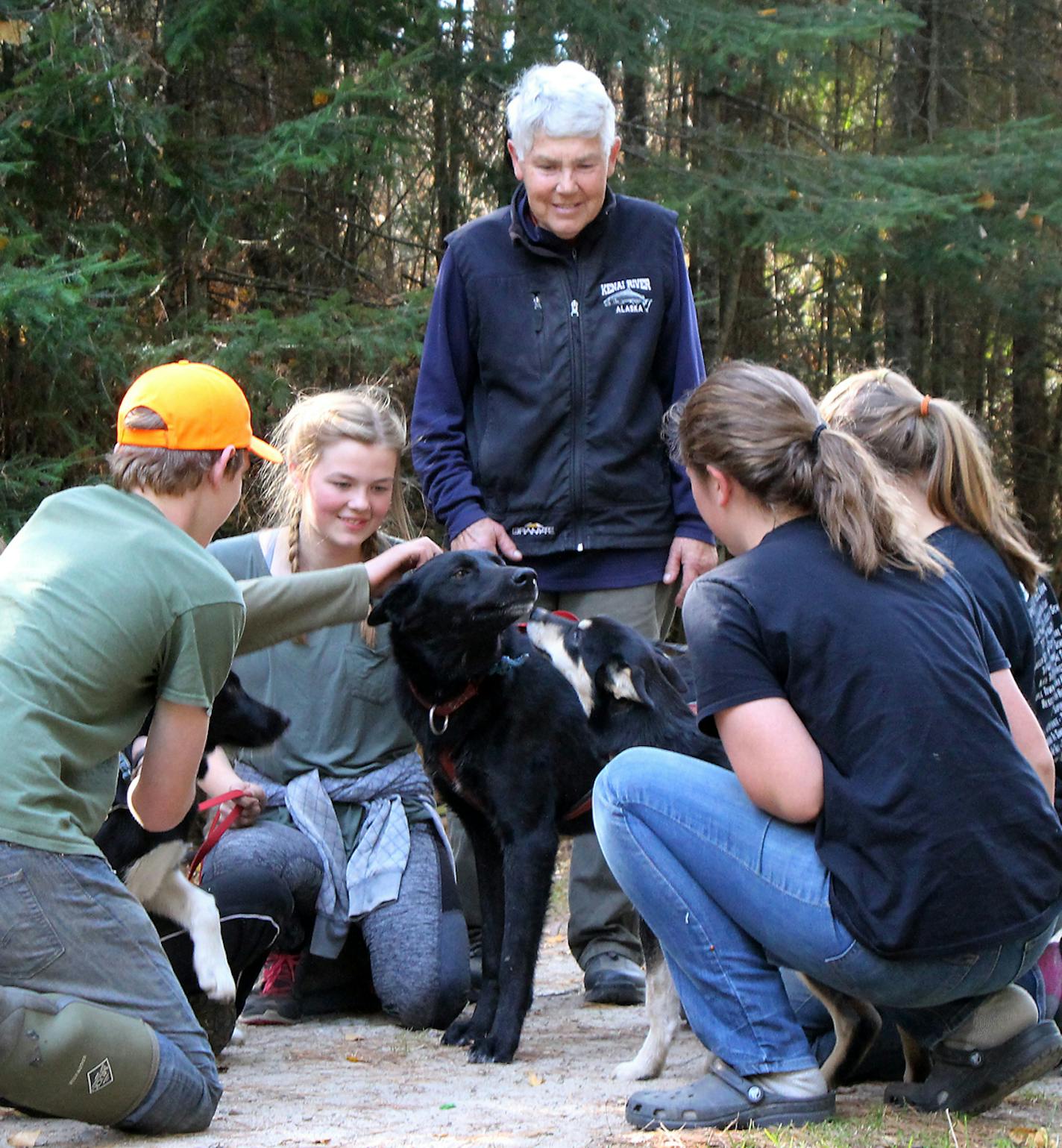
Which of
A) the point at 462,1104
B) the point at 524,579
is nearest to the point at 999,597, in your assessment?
the point at 524,579

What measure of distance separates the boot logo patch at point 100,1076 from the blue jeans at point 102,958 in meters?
0.11

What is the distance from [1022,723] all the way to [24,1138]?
227cm

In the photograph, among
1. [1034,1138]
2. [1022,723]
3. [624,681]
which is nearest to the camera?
[1034,1138]

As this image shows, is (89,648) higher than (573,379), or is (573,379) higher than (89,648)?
(573,379)

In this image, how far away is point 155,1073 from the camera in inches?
106

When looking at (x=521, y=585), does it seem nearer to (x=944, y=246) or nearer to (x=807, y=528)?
(x=807, y=528)

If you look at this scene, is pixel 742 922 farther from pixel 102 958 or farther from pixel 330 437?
pixel 330 437

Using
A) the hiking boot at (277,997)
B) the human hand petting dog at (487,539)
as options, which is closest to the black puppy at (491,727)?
the human hand petting dog at (487,539)

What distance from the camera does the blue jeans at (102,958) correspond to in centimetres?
265

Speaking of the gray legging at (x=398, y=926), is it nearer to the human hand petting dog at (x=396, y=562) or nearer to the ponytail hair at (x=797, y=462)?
the human hand petting dog at (x=396, y=562)

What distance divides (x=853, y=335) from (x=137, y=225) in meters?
6.26

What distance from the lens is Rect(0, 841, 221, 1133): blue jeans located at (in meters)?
2.65

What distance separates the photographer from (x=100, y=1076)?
261 centimetres

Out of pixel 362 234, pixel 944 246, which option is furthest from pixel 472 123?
pixel 944 246
